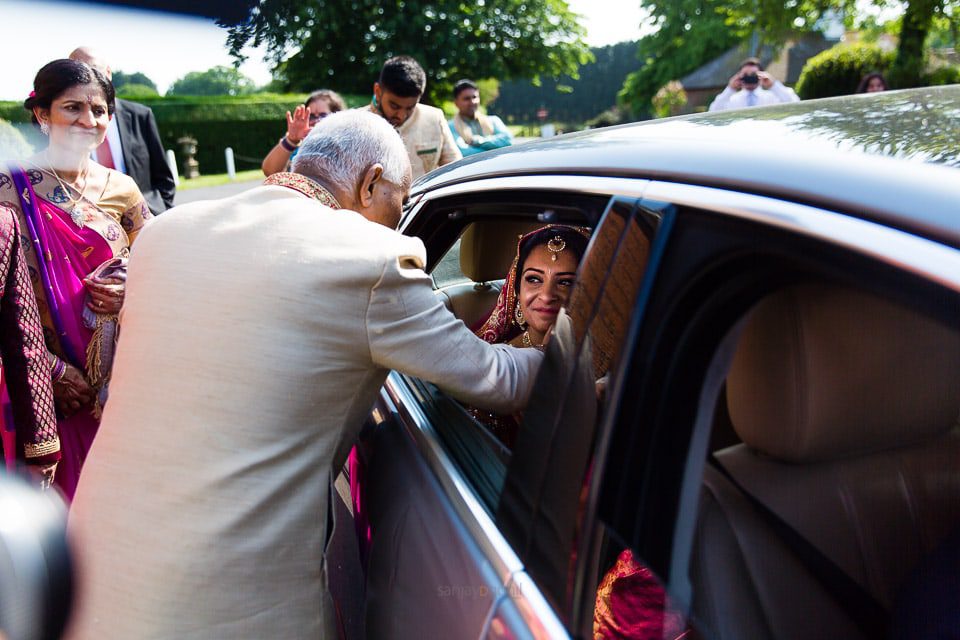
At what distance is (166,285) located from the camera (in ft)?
4.57

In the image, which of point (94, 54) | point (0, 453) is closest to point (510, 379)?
point (0, 453)

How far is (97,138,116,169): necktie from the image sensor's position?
12.1ft

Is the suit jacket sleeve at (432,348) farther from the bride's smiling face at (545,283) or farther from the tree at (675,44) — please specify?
the tree at (675,44)

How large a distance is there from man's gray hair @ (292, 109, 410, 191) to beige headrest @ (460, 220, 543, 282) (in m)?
1.05

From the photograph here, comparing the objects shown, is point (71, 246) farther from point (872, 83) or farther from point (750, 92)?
point (872, 83)

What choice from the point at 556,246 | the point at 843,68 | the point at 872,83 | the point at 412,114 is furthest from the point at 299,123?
the point at 843,68

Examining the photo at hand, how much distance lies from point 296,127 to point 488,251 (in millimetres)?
1462

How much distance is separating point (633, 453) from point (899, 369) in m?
0.49

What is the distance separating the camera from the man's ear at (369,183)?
165 cm

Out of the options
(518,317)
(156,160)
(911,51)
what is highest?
(911,51)

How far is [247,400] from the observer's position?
1.29m

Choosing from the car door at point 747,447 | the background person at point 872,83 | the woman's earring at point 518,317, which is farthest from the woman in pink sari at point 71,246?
the background person at point 872,83

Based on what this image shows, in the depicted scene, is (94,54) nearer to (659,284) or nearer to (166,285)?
(166,285)

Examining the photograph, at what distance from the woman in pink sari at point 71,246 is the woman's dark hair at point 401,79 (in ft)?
5.68
